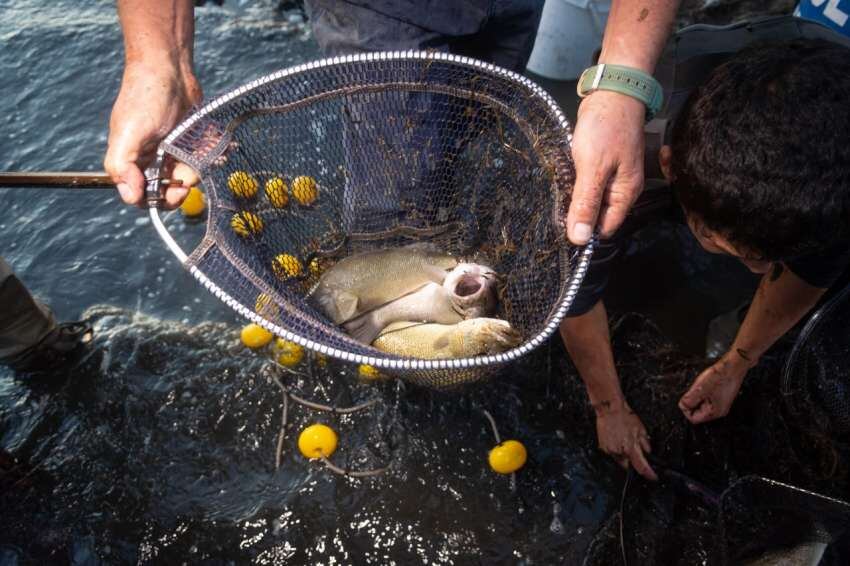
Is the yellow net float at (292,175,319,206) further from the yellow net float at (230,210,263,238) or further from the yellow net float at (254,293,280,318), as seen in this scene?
the yellow net float at (254,293,280,318)

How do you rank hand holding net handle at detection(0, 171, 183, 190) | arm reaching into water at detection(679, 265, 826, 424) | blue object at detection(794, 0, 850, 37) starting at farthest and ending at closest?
blue object at detection(794, 0, 850, 37), arm reaching into water at detection(679, 265, 826, 424), hand holding net handle at detection(0, 171, 183, 190)

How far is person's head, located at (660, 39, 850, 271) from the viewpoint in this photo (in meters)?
1.95

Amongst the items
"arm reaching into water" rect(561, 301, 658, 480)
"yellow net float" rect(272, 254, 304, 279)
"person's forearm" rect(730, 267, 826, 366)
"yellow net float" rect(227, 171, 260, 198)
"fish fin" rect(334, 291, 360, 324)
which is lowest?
"arm reaching into water" rect(561, 301, 658, 480)

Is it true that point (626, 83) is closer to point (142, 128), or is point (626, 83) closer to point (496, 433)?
point (142, 128)

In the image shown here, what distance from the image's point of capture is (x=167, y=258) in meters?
4.25

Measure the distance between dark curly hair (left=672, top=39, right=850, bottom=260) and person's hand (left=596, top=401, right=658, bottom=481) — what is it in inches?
47.8

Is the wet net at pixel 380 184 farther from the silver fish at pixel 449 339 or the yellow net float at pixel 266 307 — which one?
the silver fish at pixel 449 339

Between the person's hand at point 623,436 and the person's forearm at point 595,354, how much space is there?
0.04 m

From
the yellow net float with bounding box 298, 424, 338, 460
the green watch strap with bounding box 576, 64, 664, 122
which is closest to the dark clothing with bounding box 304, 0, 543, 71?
the green watch strap with bounding box 576, 64, 664, 122

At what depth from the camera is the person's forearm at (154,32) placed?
2287 mm

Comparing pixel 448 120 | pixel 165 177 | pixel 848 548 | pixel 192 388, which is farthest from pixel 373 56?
pixel 848 548

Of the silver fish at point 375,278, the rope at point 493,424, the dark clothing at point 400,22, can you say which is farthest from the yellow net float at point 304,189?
the rope at point 493,424

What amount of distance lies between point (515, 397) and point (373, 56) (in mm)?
2104

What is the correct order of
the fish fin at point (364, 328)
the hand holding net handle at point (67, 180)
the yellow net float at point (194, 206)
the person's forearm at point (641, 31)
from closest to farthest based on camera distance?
the person's forearm at point (641, 31) → the hand holding net handle at point (67, 180) → the fish fin at point (364, 328) → the yellow net float at point (194, 206)
